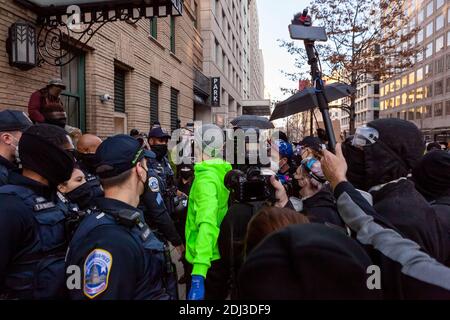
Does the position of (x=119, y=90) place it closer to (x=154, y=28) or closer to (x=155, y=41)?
(x=155, y=41)

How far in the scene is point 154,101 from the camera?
12734 mm

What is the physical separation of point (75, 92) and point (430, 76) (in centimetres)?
6494

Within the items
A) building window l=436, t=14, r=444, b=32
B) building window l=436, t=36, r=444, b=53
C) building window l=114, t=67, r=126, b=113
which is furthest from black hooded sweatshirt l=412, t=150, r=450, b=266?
building window l=436, t=14, r=444, b=32

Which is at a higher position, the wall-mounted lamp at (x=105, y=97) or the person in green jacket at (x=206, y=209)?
the wall-mounted lamp at (x=105, y=97)

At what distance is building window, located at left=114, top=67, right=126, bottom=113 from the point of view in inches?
386

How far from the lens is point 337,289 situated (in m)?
0.96

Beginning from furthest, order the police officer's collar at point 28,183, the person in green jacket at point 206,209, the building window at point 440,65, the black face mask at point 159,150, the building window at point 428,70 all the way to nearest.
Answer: the building window at point 428,70, the building window at point 440,65, the black face mask at point 159,150, the person in green jacket at point 206,209, the police officer's collar at point 28,183

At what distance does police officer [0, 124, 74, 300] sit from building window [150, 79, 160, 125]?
10.2m

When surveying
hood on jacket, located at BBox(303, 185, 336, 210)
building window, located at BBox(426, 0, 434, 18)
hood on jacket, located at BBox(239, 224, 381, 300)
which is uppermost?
building window, located at BBox(426, 0, 434, 18)

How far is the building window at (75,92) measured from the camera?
24.9ft

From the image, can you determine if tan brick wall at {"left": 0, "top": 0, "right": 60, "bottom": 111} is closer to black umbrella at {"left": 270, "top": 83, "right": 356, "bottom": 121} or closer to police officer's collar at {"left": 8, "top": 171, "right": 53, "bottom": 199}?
police officer's collar at {"left": 8, "top": 171, "right": 53, "bottom": 199}

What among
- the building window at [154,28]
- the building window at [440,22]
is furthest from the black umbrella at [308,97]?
the building window at [440,22]

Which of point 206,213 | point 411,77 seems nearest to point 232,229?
point 206,213

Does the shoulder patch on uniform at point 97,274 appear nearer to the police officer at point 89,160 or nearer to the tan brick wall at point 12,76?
the police officer at point 89,160
